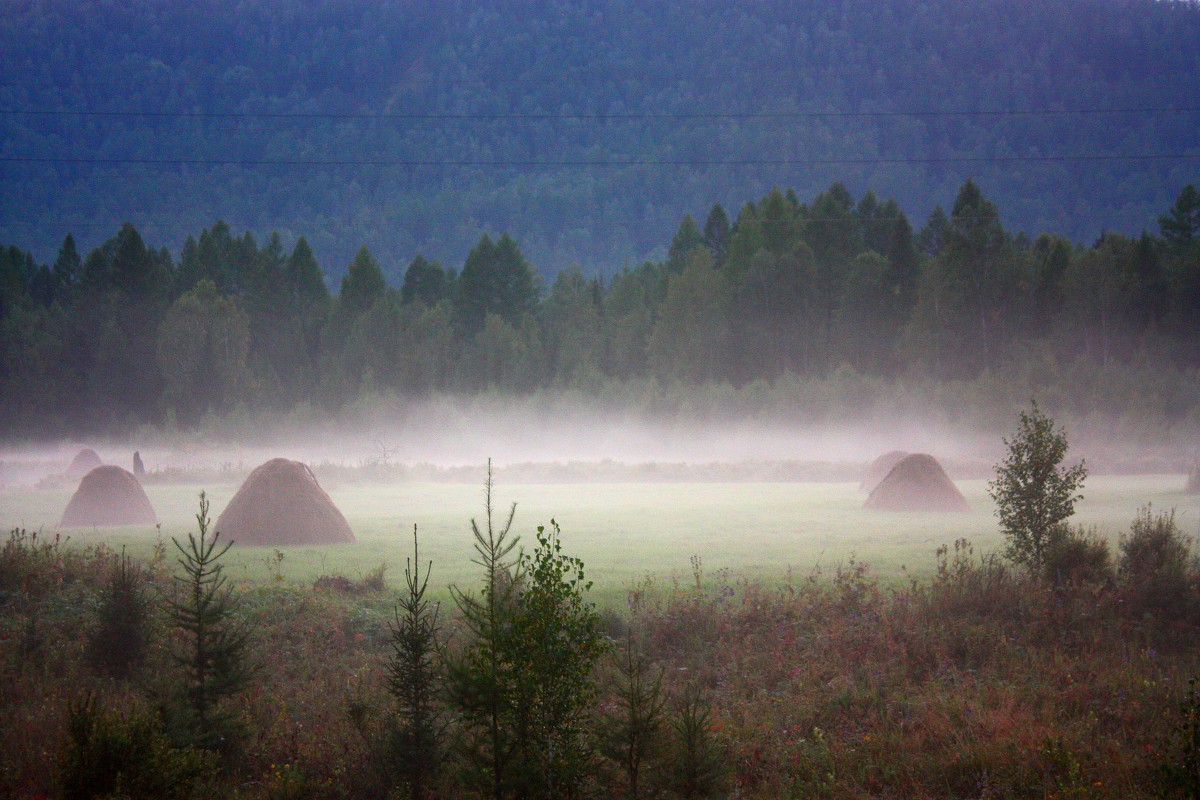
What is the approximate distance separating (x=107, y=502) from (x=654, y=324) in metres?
55.5

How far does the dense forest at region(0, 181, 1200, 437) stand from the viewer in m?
67.0

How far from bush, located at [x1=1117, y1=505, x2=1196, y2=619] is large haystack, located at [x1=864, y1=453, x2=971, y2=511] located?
10.8 metres

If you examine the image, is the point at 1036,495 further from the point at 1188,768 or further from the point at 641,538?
the point at 641,538

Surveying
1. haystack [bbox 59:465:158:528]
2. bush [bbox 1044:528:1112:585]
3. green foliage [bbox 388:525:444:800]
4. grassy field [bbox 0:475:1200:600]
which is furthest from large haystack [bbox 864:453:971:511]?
haystack [bbox 59:465:158:528]

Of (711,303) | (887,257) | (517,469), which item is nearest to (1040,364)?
(887,257)

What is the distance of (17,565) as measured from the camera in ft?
55.6

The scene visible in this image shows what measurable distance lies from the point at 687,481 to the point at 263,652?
35158mm

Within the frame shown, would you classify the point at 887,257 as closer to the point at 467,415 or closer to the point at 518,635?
the point at 467,415

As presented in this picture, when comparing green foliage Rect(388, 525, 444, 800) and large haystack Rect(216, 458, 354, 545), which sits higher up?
large haystack Rect(216, 458, 354, 545)

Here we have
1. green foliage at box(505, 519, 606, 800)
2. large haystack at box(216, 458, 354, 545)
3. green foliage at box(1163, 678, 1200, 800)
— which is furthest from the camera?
large haystack at box(216, 458, 354, 545)

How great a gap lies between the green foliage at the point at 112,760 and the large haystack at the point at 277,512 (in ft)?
48.0

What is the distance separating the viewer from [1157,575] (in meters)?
15.1

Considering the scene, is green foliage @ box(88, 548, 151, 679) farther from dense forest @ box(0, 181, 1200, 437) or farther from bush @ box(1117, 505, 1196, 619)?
dense forest @ box(0, 181, 1200, 437)

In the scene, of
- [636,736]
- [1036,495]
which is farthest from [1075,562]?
[636,736]
